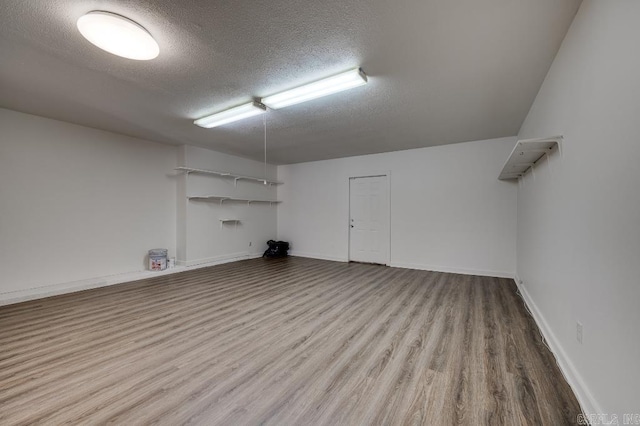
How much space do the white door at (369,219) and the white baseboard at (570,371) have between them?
345cm

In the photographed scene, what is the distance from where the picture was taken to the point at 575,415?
1.55 metres

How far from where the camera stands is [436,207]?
549 cm

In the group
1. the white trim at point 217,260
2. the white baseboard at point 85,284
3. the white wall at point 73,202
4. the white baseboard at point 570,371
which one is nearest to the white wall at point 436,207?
the white trim at point 217,260

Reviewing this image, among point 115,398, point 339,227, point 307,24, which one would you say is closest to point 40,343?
point 115,398

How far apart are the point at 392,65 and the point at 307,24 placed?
968mm

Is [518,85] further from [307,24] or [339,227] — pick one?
[339,227]

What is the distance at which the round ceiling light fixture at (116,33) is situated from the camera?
6.02 feet

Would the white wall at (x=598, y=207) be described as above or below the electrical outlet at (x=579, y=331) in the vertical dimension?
above

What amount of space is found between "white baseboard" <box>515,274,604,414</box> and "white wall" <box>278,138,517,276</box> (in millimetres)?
2281

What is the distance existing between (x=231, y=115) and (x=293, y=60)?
1641 millimetres

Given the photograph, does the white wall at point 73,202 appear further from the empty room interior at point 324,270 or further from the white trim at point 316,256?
the white trim at point 316,256

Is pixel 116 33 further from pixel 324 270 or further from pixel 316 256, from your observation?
pixel 316 256

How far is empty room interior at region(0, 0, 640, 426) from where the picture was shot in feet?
5.10

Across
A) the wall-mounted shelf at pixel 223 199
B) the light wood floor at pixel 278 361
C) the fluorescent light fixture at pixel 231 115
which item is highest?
the fluorescent light fixture at pixel 231 115
